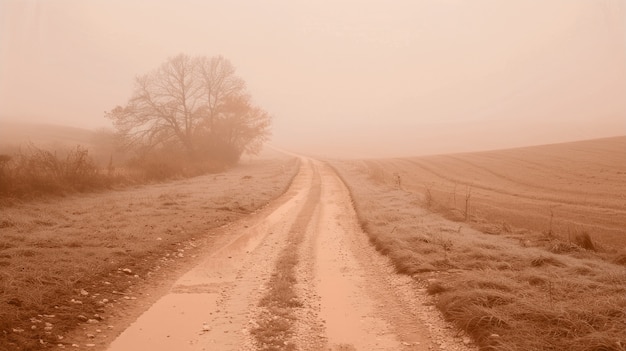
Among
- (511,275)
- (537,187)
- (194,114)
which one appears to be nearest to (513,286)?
(511,275)

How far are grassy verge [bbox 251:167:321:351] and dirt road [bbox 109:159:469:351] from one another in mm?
18

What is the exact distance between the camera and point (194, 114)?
49156 mm

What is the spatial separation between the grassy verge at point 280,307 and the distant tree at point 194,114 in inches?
1412

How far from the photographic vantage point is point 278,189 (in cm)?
2688

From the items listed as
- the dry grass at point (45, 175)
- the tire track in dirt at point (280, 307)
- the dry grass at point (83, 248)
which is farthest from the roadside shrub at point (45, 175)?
the tire track in dirt at point (280, 307)

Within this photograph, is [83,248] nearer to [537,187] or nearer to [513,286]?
[513,286]

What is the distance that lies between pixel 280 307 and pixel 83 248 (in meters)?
6.65

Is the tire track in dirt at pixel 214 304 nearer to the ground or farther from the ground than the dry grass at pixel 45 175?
nearer to the ground

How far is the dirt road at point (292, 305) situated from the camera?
274 inches

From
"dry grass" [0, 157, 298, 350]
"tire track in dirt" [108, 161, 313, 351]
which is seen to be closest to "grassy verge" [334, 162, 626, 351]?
"tire track in dirt" [108, 161, 313, 351]

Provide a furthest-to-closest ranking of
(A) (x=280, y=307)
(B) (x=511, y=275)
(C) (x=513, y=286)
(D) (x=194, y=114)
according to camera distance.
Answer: (D) (x=194, y=114)
(B) (x=511, y=275)
(C) (x=513, y=286)
(A) (x=280, y=307)

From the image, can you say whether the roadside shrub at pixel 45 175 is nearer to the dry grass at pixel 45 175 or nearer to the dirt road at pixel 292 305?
the dry grass at pixel 45 175

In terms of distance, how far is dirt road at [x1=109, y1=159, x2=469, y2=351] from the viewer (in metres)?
6.96

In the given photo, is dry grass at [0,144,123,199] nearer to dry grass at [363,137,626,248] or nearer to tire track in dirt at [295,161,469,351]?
tire track in dirt at [295,161,469,351]
